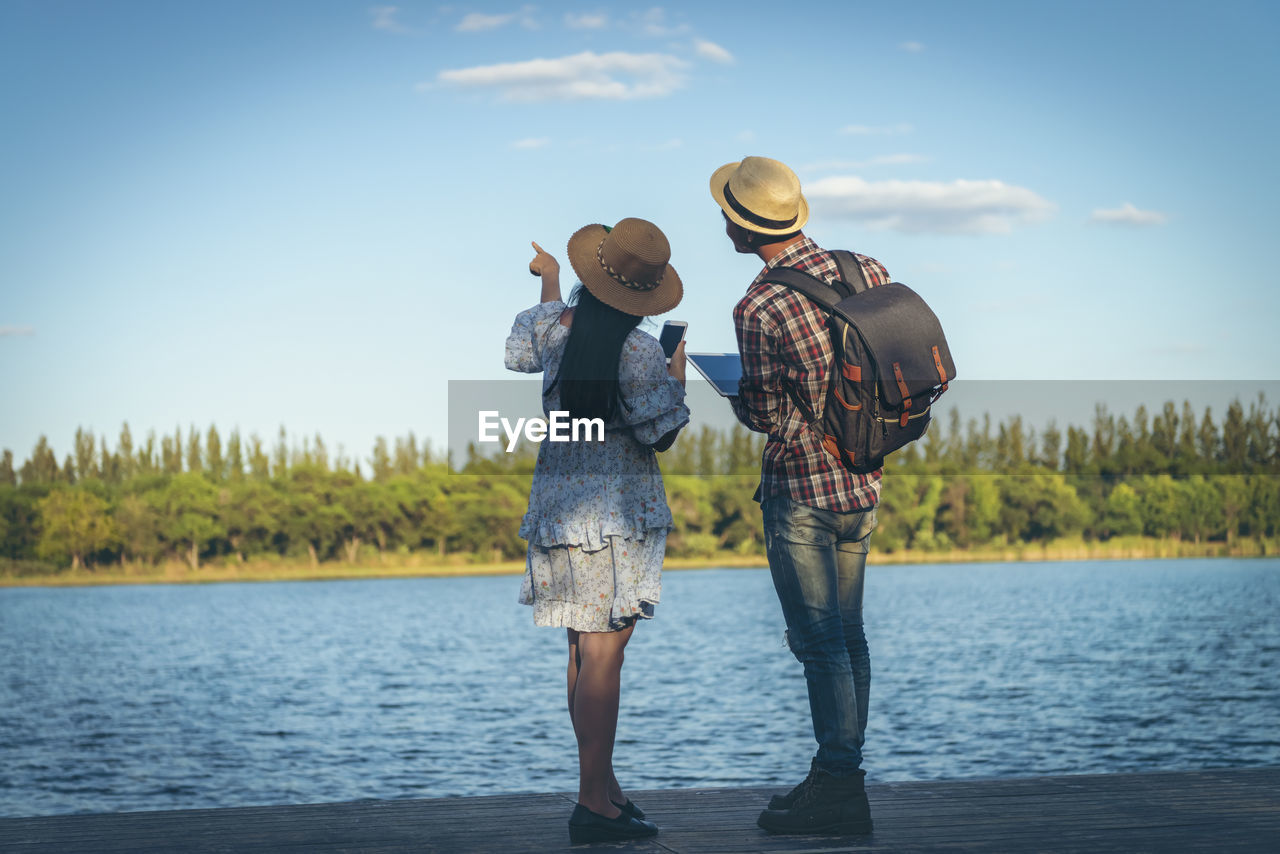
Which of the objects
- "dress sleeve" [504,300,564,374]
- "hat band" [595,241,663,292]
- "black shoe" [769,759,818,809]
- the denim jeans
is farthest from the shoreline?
"hat band" [595,241,663,292]

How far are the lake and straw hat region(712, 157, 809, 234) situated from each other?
14.1m

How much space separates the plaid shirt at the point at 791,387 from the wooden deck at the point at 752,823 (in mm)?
1074

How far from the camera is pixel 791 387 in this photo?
390cm

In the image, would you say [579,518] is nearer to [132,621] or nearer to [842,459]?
[842,459]

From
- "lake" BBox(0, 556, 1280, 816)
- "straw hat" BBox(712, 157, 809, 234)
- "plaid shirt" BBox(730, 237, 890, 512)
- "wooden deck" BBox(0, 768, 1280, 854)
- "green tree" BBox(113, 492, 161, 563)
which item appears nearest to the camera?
"wooden deck" BBox(0, 768, 1280, 854)

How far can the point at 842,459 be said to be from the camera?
386 cm

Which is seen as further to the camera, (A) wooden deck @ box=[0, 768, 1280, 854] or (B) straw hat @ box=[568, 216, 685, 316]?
(B) straw hat @ box=[568, 216, 685, 316]

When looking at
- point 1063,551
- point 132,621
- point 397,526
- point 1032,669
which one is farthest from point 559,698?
point 1063,551

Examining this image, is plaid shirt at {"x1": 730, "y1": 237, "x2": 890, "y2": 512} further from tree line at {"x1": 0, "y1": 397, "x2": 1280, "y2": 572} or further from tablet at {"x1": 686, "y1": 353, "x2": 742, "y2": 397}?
tree line at {"x1": 0, "y1": 397, "x2": 1280, "y2": 572}

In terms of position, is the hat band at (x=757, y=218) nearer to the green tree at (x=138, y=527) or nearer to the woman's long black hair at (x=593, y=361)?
the woman's long black hair at (x=593, y=361)

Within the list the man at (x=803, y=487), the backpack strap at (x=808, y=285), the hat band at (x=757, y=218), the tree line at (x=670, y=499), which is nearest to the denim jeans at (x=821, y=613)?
the man at (x=803, y=487)

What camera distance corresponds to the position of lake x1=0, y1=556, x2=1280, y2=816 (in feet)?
66.3

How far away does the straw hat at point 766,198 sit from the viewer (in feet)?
13.1

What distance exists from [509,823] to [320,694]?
31.6 m
